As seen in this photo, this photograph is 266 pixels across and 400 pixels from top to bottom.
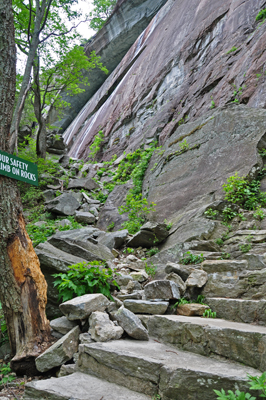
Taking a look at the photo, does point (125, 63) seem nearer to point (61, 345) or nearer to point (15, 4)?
point (15, 4)

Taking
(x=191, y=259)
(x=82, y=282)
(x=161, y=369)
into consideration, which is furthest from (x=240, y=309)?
(x=82, y=282)

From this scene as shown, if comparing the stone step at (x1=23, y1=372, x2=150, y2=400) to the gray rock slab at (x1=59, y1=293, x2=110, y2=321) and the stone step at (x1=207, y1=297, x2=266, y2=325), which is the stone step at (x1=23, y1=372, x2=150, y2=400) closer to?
the gray rock slab at (x1=59, y1=293, x2=110, y2=321)

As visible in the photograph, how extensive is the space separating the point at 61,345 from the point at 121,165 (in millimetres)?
10357

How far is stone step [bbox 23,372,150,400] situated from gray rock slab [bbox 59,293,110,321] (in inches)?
30.1

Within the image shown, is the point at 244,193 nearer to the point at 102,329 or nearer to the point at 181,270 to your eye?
the point at 181,270

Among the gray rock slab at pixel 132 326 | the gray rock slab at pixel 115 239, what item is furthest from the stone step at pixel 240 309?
the gray rock slab at pixel 115 239

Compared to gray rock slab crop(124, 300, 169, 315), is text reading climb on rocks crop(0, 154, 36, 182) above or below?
above

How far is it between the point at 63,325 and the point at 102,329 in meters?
0.69

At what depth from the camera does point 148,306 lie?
142 inches

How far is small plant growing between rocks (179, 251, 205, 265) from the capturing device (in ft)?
15.7

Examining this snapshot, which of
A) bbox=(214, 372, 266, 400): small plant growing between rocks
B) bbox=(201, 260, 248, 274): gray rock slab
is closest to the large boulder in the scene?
bbox=(201, 260, 248, 274): gray rock slab

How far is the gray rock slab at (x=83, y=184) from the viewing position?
12.5m

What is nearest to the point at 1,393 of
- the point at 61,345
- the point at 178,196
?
the point at 61,345

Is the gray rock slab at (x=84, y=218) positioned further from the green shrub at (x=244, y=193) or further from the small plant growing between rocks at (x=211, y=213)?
the green shrub at (x=244, y=193)
